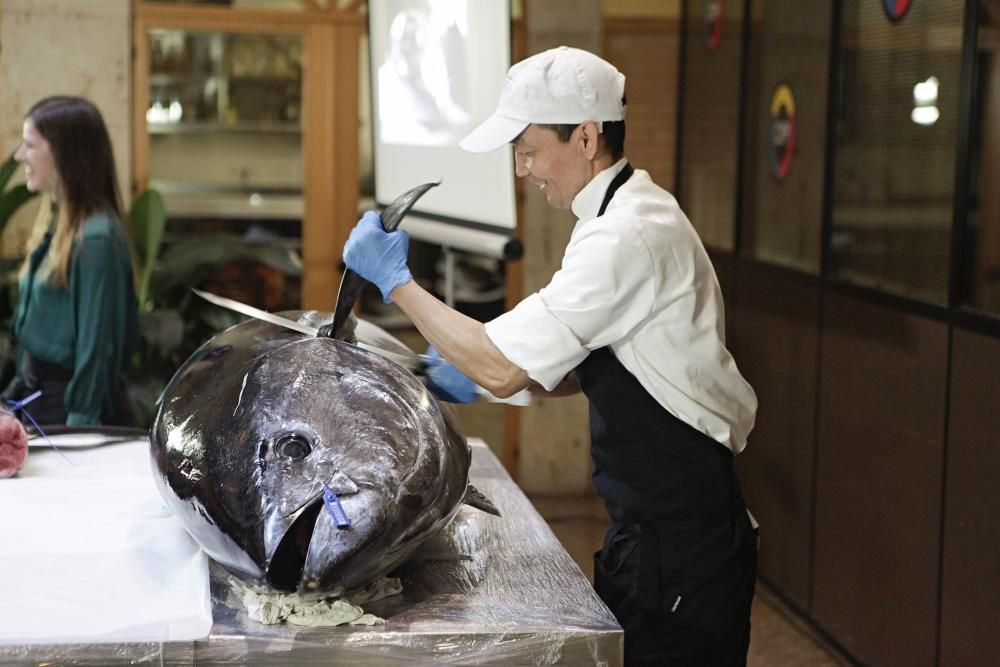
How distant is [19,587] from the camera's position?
177 cm

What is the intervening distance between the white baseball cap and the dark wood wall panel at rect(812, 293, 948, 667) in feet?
5.10

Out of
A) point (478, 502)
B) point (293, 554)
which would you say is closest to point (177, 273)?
→ point (478, 502)

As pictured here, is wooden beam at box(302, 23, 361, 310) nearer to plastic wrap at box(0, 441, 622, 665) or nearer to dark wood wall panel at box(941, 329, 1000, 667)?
dark wood wall panel at box(941, 329, 1000, 667)

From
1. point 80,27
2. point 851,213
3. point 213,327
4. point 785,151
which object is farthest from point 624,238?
point 80,27

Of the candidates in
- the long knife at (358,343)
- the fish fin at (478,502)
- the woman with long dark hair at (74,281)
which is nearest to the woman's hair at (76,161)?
the woman with long dark hair at (74,281)

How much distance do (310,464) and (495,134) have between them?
75 centimetres

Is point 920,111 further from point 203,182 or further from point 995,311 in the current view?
point 203,182

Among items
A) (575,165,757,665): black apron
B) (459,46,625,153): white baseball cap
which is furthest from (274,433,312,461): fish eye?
(459,46,625,153): white baseball cap

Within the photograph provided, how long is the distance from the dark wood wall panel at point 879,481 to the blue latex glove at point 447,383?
5.07 feet

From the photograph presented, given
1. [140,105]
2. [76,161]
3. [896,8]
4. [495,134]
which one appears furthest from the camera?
[140,105]

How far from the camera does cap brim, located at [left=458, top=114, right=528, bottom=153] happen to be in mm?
2066

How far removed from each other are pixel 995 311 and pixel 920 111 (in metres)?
0.68

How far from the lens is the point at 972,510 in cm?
307

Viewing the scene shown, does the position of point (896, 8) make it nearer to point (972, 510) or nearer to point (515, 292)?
point (972, 510)
